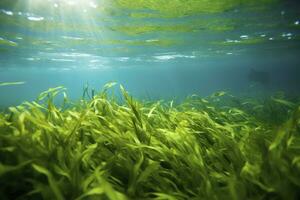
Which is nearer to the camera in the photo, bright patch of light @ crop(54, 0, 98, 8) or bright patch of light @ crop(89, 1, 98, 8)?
bright patch of light @ crop(54, 0, 98, 8)

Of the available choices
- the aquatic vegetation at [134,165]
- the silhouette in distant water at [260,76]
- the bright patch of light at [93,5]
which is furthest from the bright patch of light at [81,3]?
the silhouette in distant water at [260,76]

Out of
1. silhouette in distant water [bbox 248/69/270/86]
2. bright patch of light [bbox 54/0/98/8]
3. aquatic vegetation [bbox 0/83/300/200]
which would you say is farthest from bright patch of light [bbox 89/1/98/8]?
silhouette in distant water [bbox 248/69/270/86]

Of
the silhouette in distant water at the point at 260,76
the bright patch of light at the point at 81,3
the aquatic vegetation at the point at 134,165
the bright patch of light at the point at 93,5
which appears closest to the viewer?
the aquatic vegetation at the point at 134,165

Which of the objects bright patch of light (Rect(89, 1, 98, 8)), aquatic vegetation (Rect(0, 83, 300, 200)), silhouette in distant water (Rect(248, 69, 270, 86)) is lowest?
silhouette in distant water (Rect(248, 69, 270, 86))

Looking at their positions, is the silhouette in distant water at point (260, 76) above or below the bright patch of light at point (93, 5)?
below

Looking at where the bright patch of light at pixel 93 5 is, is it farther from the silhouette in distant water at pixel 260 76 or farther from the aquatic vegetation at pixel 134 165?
the silhouette in distant water at pixel 260 76

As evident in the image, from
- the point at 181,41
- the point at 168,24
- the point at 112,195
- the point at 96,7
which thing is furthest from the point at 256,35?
the point at 112,195

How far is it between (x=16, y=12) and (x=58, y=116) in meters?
12.9

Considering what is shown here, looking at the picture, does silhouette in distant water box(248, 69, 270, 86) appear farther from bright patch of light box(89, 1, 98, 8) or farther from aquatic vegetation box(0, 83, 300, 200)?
aquatic vegetation box(0, 83, 300, 200)

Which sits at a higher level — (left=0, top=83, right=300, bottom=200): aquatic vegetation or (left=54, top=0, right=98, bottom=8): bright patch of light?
(left=54, top=0, right=98, bottom=8): bright patch of light

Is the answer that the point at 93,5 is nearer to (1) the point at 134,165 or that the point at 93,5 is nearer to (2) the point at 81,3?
(2) the point at 81,3

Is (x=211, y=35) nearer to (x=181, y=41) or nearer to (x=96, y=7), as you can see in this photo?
(x=181, y=41)

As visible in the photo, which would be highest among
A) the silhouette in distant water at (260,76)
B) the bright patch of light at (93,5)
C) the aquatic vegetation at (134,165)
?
the bright patch of light at (93,5)

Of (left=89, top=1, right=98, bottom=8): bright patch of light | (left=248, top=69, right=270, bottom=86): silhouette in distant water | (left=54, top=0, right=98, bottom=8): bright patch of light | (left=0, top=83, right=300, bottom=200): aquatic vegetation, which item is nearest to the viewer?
(left=0, top=83, right=300, bottom=200): aquatic vegetation
